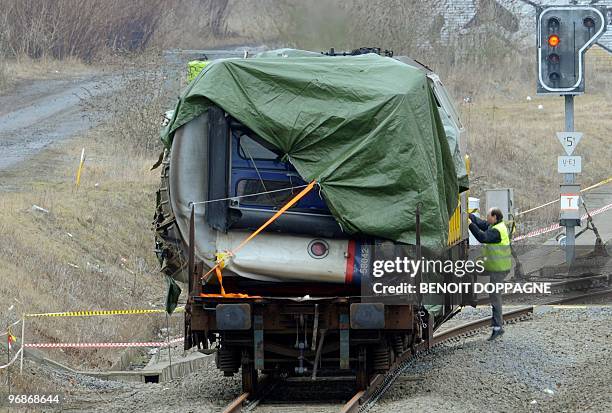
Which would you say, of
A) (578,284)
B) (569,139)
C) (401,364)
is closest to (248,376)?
(401,364)

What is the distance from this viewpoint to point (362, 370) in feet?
40.3

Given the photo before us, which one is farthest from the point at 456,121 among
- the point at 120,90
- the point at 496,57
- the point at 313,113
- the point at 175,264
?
the point at 496,57

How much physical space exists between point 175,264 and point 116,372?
3340mm

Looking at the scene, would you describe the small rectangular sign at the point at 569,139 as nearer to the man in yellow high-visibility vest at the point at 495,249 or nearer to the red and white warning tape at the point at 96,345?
the man in yellow high-visibility vest at the point at 495,249

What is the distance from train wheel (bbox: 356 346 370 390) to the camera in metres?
12.2

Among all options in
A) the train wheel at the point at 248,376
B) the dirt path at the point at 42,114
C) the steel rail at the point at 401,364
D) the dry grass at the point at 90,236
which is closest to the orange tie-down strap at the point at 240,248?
the train wheel at the point at 248,376

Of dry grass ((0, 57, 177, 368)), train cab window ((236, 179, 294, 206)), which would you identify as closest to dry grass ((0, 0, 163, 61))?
dry grass ((0, 57, 177, 368))

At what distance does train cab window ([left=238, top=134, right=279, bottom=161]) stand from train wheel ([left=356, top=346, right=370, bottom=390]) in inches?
84.1

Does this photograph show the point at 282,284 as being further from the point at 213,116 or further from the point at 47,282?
the point at 47,282

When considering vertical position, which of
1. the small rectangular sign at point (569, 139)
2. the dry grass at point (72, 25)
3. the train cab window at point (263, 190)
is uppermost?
the dry grass at point (72, 25)

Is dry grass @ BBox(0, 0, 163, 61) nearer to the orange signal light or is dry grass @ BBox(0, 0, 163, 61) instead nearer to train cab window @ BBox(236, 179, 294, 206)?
the orange signal light

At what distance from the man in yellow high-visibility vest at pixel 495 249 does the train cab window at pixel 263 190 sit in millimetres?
4398

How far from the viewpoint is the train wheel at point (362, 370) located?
12211 mm

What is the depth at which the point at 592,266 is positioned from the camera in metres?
20.6
